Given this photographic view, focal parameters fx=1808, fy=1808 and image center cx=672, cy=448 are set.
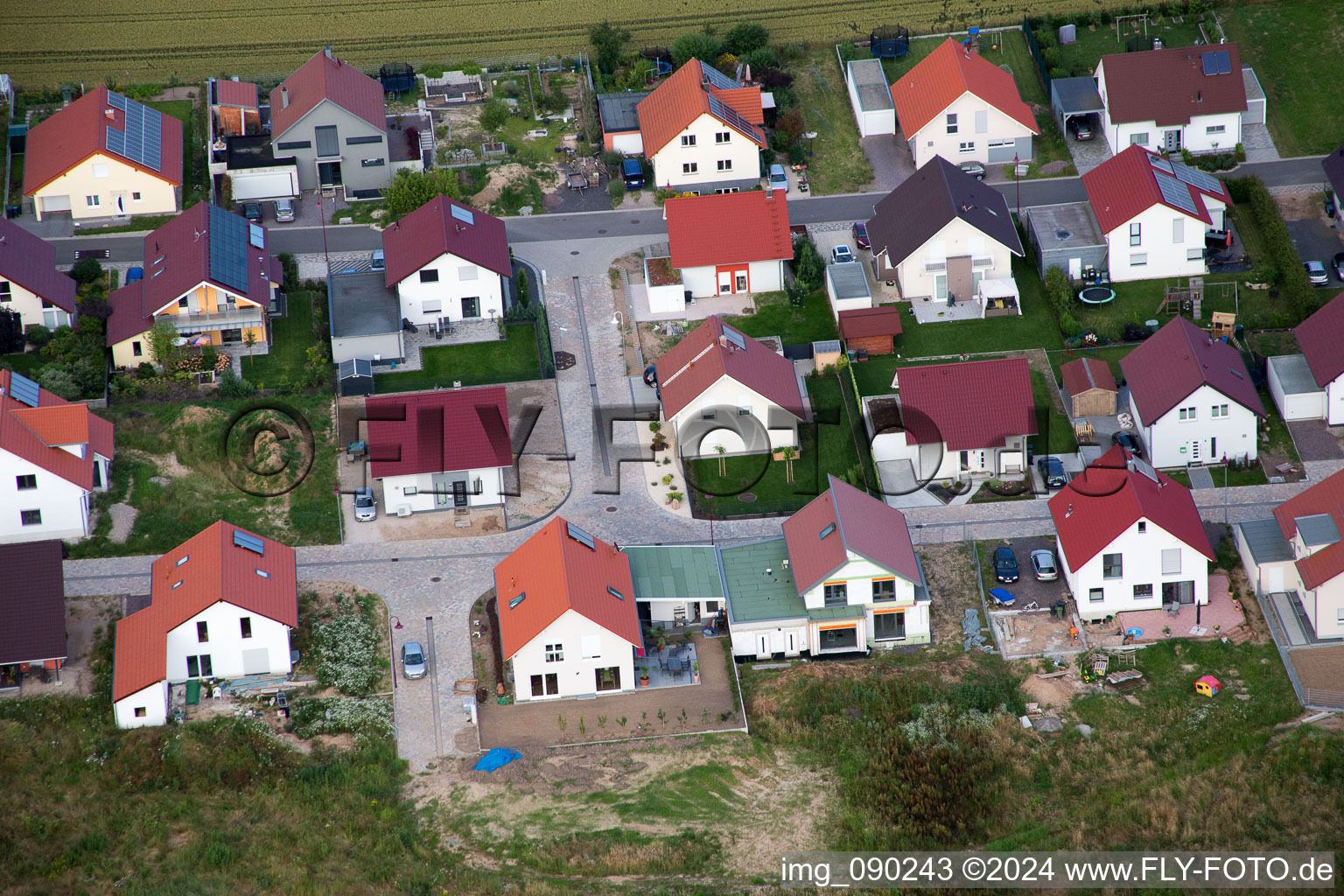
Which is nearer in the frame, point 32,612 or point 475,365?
point 32,612

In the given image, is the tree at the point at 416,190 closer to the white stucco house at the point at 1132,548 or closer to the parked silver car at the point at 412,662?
the parked silver car at the point at 412,662

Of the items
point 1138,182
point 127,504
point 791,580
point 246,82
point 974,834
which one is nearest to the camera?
point 974,834

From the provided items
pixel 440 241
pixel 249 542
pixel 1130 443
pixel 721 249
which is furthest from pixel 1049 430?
pixel 249 542

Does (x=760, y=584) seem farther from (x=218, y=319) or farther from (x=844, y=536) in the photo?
(x=218, y=319)

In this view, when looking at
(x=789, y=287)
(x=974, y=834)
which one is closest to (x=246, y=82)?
(x=789, y=287)

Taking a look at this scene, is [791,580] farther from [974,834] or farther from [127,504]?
Answer: [127,504]

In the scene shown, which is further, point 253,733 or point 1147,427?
point 1147,427
